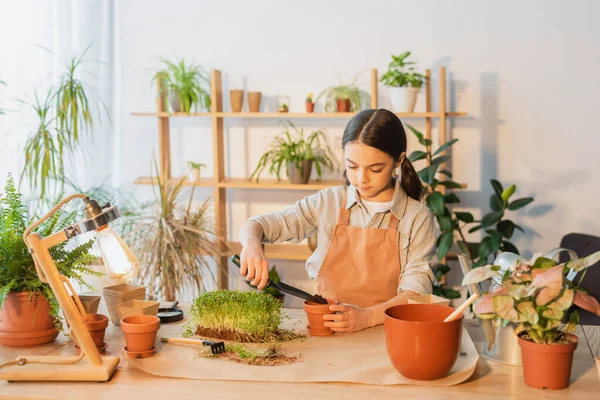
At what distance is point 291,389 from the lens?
1569 mm

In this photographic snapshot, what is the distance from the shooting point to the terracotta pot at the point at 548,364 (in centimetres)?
155

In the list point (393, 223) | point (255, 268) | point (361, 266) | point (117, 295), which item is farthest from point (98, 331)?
point (393, 223)

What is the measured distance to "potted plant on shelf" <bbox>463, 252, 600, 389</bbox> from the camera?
59.2 inches

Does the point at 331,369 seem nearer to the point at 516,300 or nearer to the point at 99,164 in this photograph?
the point at 516,300

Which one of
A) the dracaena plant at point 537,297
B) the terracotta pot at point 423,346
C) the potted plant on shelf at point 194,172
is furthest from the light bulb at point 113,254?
the potted plant on shelf at point 194,172

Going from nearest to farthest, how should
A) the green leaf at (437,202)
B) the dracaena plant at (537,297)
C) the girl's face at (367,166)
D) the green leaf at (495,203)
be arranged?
the dracaena plant at (537,297), the girl's face at (367,166), the green leaf at (437,202), the green leaf at (495,203)

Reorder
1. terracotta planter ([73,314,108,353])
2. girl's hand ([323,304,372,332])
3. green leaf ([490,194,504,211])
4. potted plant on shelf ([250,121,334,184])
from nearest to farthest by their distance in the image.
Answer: terracotta planter ([73,314,108,353]) < girl's hand ([323,304,372,332]) < green leaf ([490,194,504,211]) < potted plant on shelf ([250,121,334,184])

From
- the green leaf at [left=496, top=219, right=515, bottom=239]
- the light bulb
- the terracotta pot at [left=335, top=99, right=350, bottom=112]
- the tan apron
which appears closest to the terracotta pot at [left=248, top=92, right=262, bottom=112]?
the terracotta pot at [left=335, top=99, right=350, bottom=112]

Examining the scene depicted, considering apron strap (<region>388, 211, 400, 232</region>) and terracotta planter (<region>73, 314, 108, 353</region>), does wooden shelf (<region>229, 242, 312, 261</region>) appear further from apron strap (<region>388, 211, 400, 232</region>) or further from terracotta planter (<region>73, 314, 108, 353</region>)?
terracotta planter (<region>73, 314, 108, 353</region>)

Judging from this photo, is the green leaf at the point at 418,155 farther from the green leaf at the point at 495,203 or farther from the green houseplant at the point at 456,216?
the green leaf at the point at 495,203

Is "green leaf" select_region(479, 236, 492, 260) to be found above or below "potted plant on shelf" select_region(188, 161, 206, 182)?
below

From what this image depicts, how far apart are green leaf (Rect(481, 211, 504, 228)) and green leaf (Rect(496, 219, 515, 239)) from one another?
0.10 metres

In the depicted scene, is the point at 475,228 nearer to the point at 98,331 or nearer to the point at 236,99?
the point at 236,99

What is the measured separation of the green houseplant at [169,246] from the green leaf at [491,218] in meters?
1.61
